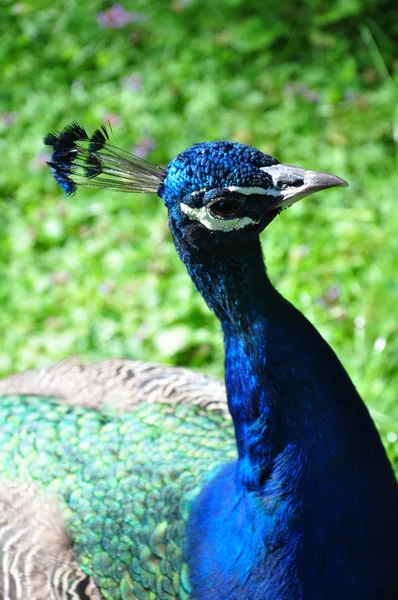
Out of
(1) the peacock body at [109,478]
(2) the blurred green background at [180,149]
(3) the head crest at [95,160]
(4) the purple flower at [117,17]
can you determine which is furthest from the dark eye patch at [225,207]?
(4) the purple flower at [117,17]

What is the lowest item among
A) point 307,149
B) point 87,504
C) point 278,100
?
point 87,504

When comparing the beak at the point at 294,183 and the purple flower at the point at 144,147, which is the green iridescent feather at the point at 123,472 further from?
the purple flower at the point at 144,147

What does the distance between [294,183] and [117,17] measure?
10.0 ft

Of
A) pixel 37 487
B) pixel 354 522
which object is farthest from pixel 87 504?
pixel 354 522

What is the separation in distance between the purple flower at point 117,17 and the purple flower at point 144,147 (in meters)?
0.81

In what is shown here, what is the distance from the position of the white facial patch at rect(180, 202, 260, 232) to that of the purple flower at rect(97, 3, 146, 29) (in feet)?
9.89

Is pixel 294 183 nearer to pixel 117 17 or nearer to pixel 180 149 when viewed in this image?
pixel 180 149

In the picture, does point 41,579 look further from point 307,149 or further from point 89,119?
point 89,119

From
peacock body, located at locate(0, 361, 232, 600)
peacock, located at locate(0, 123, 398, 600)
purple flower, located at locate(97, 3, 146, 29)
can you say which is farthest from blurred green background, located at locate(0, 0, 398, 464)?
peacock, located at locate(0, 123, 398, 600)

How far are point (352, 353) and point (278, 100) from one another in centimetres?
150

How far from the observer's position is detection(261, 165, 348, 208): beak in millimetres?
1387

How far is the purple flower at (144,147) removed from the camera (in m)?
3.60

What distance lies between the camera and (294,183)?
1396mm

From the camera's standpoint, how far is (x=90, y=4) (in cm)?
426
